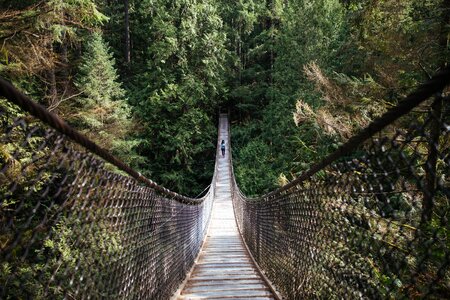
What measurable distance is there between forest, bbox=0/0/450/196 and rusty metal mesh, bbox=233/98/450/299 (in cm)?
366

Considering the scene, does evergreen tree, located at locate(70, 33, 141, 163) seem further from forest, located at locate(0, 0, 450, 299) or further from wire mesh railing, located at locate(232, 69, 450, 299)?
wire mesh railing, located at locate(232, 69, 450, 299)

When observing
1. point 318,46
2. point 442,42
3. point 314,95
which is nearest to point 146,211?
point 442,42

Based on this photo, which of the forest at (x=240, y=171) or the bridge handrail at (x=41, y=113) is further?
the forest at (x=240, y=171)

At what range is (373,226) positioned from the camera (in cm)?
153

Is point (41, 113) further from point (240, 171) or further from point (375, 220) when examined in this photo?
point (240, 171)

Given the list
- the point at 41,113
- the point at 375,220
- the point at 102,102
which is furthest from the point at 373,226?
the point at 102,102

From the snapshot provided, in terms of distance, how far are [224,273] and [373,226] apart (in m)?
2.96

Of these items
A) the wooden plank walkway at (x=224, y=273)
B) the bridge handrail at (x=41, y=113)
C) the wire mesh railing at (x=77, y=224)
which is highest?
the bridge handrail at (x=41, y=113)

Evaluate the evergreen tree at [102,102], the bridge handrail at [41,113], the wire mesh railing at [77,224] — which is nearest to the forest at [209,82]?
the evergreen tree at [102,102]

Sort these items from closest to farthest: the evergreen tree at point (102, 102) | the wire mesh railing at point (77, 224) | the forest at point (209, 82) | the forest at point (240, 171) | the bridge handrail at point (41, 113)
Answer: the bridge handrail at point (41, 113)
the wire mesh railing at point (77, 224)
the forest at point (240, 171)
the forest at point (209, 82)
the evergreen tree at point (102, 102)

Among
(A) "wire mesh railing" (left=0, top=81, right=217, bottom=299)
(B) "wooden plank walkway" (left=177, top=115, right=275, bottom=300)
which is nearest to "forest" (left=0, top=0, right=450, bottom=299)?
(A) "wire mesh railing" (left=0, top=81, right=217, bottom=299)

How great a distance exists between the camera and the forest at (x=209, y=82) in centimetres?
833

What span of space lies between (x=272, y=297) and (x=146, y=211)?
5.34ft

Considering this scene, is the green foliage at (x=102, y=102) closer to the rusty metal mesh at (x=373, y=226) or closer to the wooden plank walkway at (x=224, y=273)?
the wooden plank walkway at (x=224, y=273)
